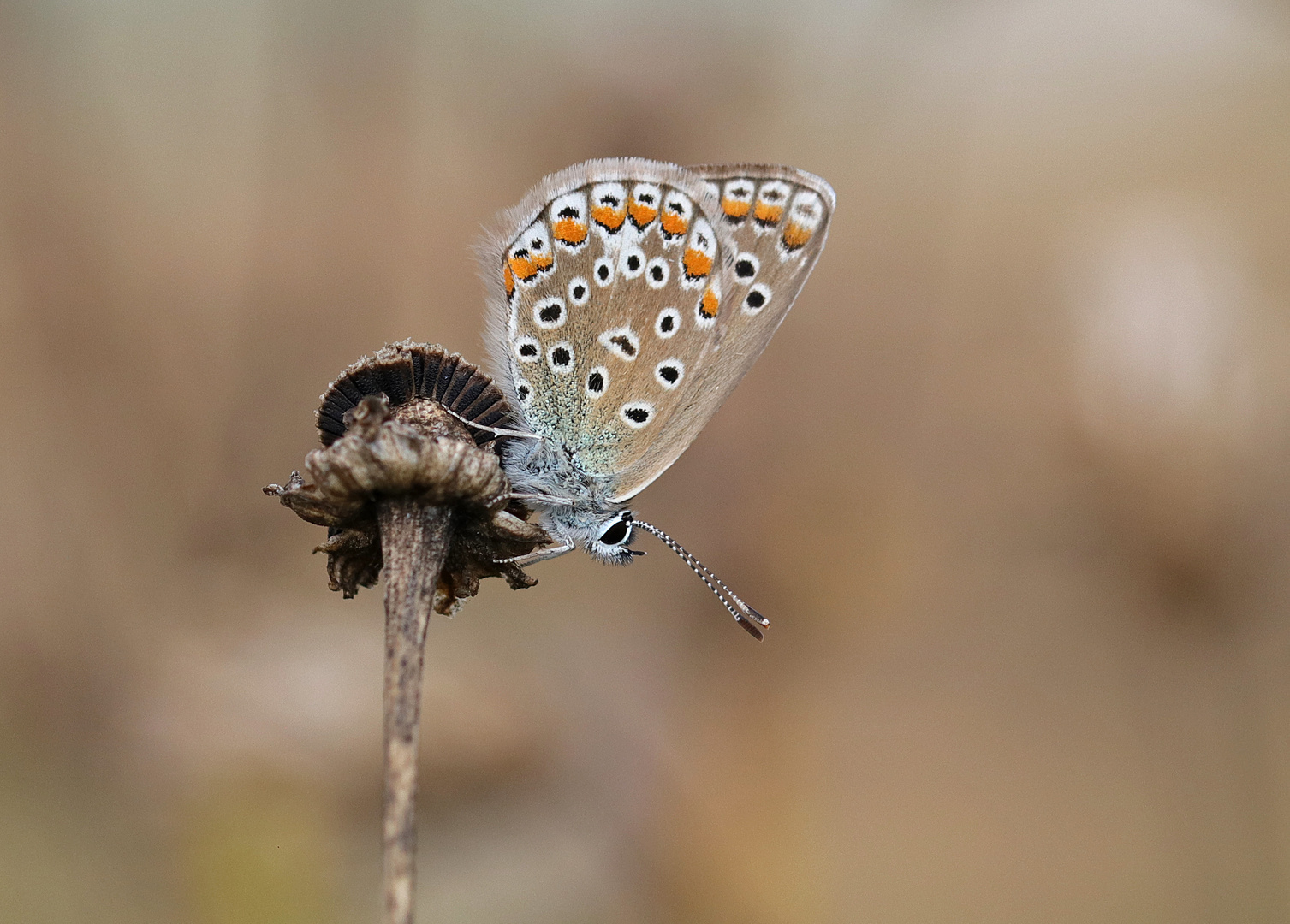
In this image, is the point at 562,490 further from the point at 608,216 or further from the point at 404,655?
the point at 404,655

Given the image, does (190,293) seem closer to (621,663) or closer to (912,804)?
(621,663)

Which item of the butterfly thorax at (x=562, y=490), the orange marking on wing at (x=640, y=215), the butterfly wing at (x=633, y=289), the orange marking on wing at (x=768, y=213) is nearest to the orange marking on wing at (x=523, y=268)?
the butterfly wing at (x=633, y=289)

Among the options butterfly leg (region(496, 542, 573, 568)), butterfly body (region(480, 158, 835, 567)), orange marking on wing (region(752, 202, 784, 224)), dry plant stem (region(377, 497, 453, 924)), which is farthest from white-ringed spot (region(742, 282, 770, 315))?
dry plant stem (region(377, 497, 453, 924))

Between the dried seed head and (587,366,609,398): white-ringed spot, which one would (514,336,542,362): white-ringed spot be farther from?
the dried seed head

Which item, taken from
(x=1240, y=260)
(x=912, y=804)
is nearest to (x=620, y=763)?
(x=912, y=804)

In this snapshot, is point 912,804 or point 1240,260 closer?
point 912,804

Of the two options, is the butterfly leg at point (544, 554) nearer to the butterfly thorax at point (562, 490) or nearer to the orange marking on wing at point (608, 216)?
the butterfly thorax at point (562, 490)

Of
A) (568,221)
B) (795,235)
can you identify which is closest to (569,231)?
(568,221)
